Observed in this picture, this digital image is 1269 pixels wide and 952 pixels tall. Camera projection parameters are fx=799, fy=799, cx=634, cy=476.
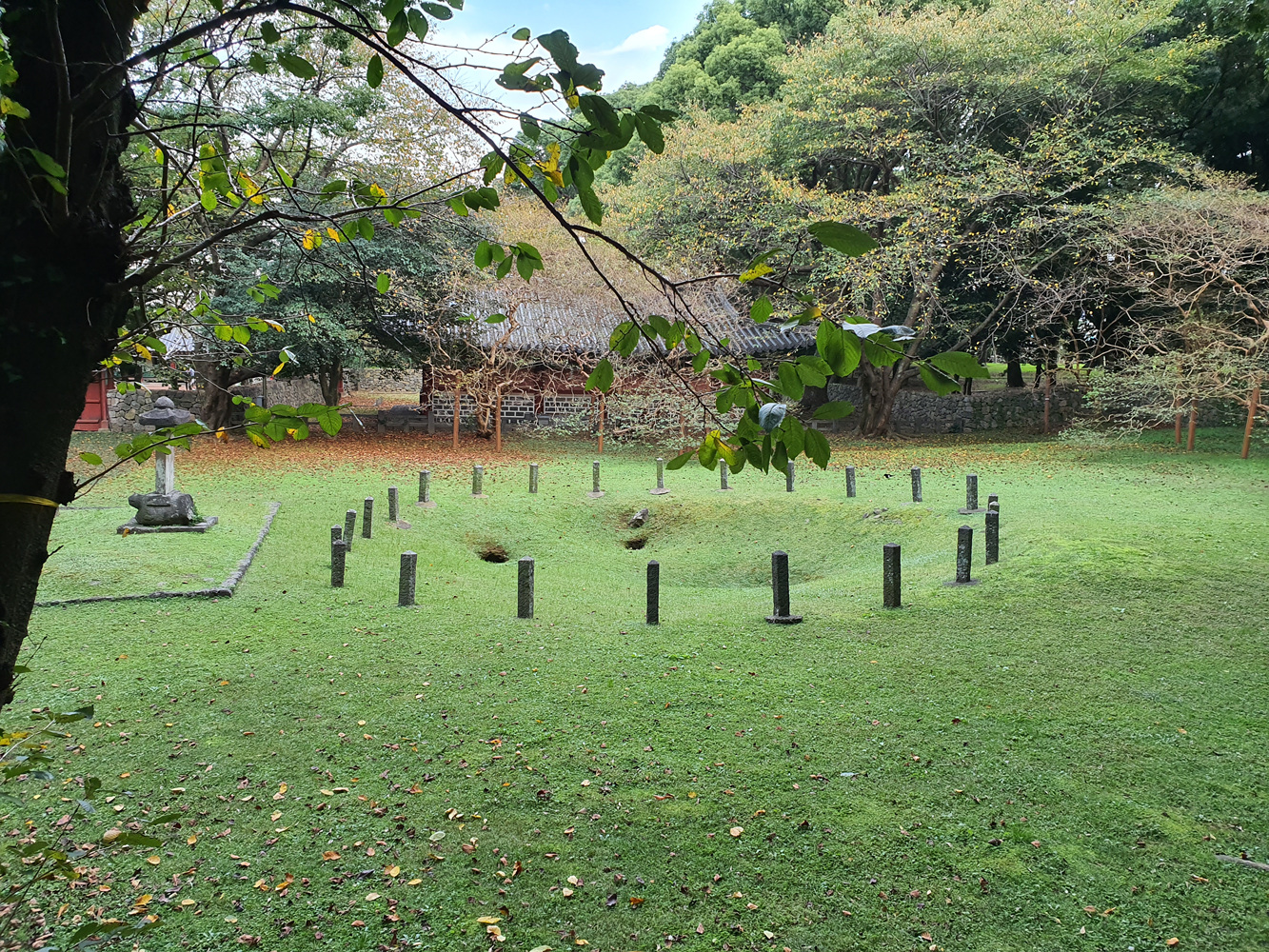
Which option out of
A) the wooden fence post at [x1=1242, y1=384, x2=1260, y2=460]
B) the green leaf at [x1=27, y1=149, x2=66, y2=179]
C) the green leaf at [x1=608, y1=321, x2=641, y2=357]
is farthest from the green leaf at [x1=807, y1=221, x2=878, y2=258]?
the wooden fence post at [x1=1242, y1=384, x2=1260, y2=460]

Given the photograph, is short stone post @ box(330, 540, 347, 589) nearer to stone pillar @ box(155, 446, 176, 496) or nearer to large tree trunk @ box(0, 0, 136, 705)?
stone pillar @ box(155, 446, 176, 496)

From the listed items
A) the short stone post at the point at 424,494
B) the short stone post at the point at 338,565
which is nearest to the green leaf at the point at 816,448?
the short stone post at the point at 338,565

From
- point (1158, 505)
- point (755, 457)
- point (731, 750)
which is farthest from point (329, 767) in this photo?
point (1158, 505)

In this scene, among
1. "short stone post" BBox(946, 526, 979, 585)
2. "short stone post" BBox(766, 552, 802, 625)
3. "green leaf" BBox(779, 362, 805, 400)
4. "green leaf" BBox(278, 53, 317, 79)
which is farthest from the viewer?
"short stone post" BBox(946, 526, 979, 585)

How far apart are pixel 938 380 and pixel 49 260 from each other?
1473 millimetres

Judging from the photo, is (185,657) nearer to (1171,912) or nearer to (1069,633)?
(1171,912)

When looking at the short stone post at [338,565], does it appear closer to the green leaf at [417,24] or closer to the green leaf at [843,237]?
the green leaf at [417,24]

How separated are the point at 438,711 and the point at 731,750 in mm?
1898

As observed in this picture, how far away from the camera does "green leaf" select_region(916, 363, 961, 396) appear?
1.21 m

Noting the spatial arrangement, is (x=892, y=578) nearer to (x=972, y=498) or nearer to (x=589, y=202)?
(x=972, y=498)

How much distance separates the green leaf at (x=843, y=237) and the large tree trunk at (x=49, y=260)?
1.17m

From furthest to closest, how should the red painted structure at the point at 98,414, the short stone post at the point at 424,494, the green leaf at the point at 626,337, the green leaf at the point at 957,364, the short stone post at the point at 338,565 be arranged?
the red painted structure at the point at 98,414 → the short stone post at the point at 424,494 → the short stone post at the point at 338,565 → the green leaf at the point at 626,337 → the green leaf at the point at 957,364

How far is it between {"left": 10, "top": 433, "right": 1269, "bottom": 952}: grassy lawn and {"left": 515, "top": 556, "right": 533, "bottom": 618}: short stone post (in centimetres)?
15

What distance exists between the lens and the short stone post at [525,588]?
7344 mm
